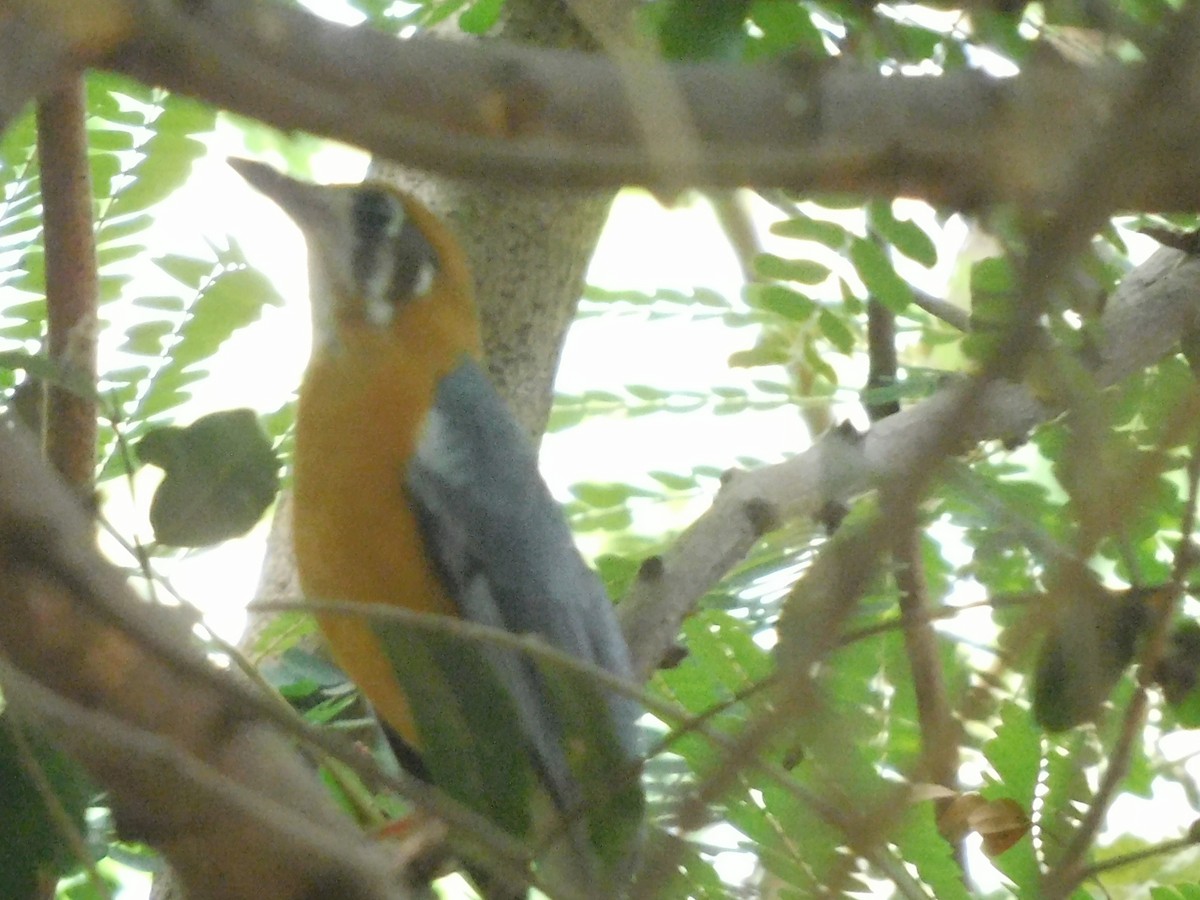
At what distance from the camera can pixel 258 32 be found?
98cm

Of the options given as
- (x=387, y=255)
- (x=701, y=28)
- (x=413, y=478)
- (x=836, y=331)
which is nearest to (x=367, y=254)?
(x=387, y=255)

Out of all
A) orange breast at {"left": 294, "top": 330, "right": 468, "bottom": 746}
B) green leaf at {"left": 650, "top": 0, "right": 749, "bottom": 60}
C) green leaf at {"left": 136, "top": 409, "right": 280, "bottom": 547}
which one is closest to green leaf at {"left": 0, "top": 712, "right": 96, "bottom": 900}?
green leaf at {"left": 136, "top": 409, "right": 280, "bottom": 547}

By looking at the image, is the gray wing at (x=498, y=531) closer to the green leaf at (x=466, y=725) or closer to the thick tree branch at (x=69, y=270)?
the thick tree branch at (x=69, y=270)

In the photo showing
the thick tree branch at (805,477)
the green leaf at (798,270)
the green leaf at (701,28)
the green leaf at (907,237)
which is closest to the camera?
the green leaf at (701,28)

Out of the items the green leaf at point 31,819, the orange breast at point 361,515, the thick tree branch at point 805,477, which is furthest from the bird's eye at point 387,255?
the green leaf at point 31,819

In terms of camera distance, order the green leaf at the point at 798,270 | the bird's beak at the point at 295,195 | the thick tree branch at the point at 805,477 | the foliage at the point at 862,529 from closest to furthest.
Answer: the foliage at the point at 862,529
the thick tree branch at the point at 805,477
the green leaf at the point at 798,270
the bird's beak at the point at 295,195

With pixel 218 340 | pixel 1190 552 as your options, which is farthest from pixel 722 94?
pixel 218 340

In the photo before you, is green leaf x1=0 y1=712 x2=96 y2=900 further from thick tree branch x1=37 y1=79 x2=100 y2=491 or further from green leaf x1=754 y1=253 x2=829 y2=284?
green leaf x1=754 y1=253 x2=829 y2=284

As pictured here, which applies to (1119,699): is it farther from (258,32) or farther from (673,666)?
(258,32)

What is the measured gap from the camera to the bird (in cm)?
238

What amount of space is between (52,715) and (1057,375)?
0.72m

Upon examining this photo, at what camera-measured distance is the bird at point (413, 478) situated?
7.82 feet

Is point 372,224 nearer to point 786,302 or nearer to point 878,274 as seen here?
point 786,302

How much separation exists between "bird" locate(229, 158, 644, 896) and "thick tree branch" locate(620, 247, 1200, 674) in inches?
3.2
